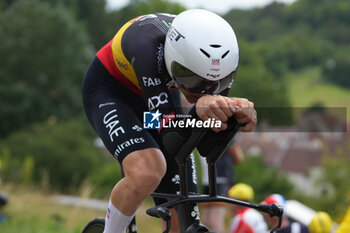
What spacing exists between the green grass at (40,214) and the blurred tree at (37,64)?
112 feet

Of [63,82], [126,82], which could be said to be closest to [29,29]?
[63,82]

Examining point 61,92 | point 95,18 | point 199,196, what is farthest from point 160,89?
point 95,18

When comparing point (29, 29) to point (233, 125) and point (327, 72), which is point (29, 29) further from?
point (327, 72)

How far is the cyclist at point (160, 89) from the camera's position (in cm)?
323

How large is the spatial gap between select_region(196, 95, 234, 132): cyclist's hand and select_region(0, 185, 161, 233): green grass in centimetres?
556

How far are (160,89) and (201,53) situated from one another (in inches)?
12.9

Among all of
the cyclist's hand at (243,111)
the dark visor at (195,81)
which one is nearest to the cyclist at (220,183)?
the dark visor at (195,81)

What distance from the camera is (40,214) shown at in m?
12.6

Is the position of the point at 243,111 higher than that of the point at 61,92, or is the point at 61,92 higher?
the point at 243,111

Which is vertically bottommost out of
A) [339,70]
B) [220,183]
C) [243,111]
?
[339,70]

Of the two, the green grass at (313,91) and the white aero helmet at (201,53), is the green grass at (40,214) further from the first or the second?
the green grass at (313,91)

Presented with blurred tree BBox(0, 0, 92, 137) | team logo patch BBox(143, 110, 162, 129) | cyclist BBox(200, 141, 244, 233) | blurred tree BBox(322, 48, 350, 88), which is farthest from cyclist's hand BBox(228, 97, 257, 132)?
blurred tree BBox(322, 48, 350, 88)

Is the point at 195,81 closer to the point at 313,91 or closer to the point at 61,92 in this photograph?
the point at 61,92

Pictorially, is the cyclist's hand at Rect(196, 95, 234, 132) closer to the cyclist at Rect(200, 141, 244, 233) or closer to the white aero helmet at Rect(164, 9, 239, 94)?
the white aero helmet at Rect(164, 9, 239, 94)
